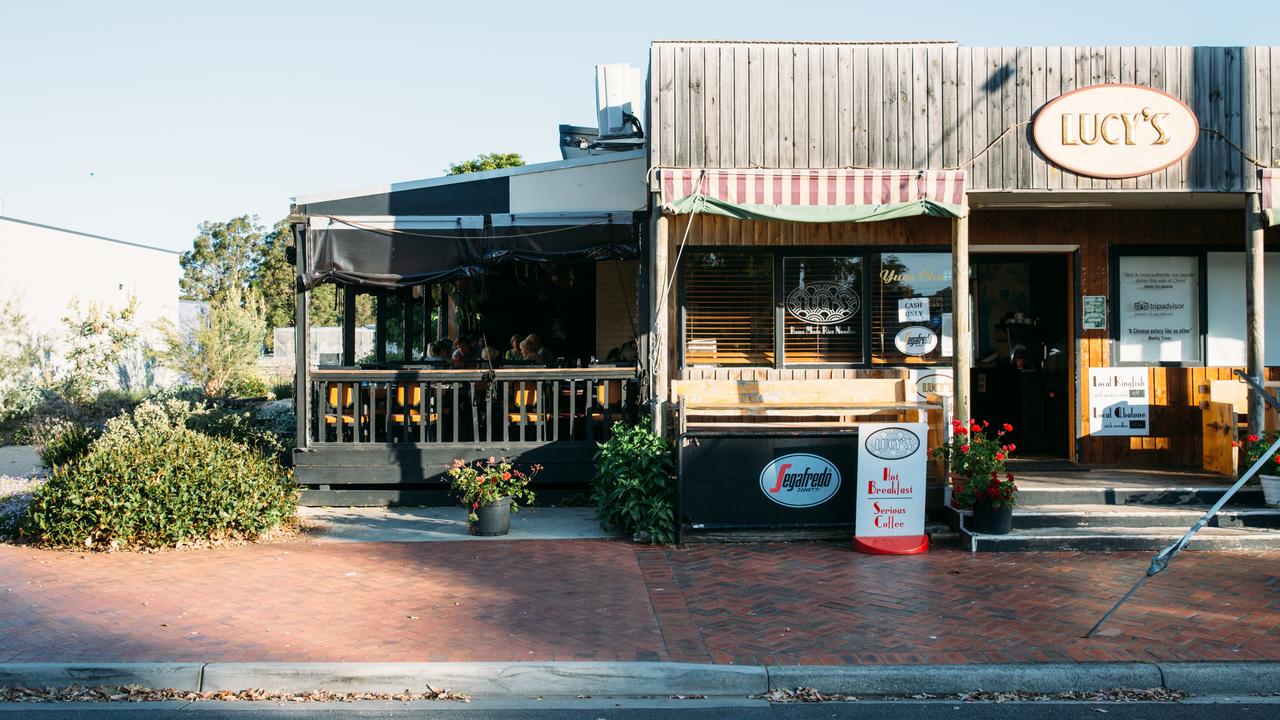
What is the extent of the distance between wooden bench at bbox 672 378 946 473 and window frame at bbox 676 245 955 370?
3.53 feet

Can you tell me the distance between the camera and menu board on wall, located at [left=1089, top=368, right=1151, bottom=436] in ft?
35.5

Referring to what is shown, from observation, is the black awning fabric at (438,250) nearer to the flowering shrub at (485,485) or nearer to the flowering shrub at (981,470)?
the flowering shrub at (485,485)

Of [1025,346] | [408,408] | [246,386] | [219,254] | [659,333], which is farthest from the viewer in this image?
[219,254]

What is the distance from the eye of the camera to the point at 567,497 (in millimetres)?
10617

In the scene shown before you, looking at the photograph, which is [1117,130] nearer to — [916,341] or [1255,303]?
[1255,303]

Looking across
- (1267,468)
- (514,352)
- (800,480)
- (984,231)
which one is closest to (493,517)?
(800,480)

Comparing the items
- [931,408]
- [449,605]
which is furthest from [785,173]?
[449,605]

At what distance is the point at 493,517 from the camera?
9.00m

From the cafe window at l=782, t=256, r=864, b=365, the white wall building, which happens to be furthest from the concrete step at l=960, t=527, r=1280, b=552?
the white wall building

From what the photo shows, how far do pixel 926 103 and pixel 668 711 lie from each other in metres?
6.70

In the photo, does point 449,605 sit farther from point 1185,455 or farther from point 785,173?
point 1185,455

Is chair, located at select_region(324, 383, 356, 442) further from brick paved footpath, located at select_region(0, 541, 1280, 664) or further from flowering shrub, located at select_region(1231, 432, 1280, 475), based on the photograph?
flowering shrub, located at select_region(1231, 432, 1280, 475)

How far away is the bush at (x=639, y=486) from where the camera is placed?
28.6 ft

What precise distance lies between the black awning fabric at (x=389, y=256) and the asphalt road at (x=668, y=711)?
5800 mm
